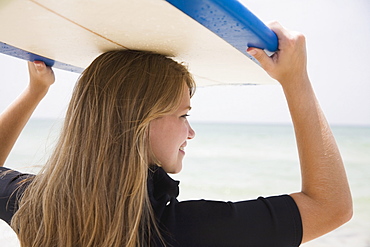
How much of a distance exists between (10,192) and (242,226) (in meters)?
0.80

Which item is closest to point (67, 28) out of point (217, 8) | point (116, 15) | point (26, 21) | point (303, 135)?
point (26, 21)

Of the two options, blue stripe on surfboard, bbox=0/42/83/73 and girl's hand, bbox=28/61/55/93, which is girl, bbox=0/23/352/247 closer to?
blue stripe on surfboard, bbox=0/42/83/73

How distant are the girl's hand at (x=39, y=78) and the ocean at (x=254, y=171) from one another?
3.56 m

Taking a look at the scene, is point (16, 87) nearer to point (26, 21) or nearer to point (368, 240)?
point (368, 240)

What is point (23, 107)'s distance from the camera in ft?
5.97

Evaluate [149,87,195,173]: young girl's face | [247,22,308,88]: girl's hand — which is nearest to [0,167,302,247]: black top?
[149,87,195,173]: young girl's face

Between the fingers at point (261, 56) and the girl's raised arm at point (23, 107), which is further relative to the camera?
the girl's raised arm at point (23, 107)

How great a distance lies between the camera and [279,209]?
3.84ft

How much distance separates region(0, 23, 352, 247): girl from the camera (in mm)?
1174

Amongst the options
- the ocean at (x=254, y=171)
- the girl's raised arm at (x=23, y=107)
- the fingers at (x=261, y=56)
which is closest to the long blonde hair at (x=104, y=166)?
the fingers at (x=261, y=56)

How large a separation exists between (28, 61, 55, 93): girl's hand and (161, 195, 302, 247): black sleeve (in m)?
0.96

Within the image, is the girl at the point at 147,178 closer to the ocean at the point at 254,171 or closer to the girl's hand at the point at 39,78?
the girl's hand at the point at 39,78

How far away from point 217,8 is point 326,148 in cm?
53

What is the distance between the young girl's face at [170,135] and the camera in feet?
4.43
